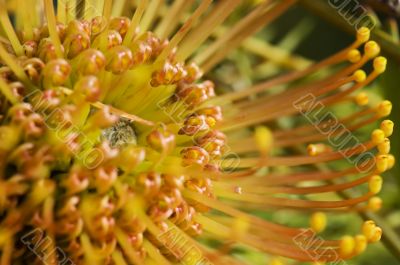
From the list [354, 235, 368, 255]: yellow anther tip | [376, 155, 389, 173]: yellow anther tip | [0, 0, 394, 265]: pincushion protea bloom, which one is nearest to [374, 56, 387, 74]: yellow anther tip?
[0, 0, 394, 265]: pincushion protea bloom

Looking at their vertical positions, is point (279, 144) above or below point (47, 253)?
below

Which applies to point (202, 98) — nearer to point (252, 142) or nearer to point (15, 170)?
point (252, 142)

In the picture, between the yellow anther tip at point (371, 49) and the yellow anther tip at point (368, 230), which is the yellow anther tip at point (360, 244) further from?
the yellow anther tip at point (371, 49)

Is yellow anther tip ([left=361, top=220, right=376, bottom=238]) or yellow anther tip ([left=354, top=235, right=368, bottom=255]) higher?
yellow anther tip ([left=354, top=235, right=368, bottom=255])

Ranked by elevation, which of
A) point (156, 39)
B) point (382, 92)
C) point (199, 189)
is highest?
point (156, 39)

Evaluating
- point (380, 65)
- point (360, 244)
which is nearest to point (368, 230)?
point (360, 244)

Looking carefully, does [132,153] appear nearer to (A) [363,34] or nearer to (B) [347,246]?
(B) [347,246]

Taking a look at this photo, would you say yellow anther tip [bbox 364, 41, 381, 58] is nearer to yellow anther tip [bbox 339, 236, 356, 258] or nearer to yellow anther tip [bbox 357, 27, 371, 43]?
yellow anther tip [bbox 357, 27, 371, 43]

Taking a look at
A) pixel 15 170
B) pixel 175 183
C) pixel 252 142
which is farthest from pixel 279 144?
pixel 15 170
